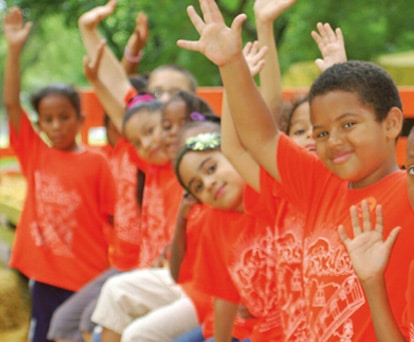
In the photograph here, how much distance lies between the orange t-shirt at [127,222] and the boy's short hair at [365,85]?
237 centimetres

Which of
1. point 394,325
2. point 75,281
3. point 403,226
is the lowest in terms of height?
point 75,281

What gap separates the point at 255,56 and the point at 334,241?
89cm

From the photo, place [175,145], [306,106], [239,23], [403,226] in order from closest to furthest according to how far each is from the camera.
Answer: [403,226], [239,23], [306,106], [175,145]

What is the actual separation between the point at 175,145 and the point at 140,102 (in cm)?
53

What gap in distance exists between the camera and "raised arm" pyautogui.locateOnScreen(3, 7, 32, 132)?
5059 millimetres

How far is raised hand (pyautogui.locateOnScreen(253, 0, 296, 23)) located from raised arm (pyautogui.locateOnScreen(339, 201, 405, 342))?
4.00ft

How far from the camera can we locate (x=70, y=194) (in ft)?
17.1

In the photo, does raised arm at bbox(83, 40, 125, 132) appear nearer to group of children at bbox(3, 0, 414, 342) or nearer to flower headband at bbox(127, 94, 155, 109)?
group of children at bbox(3, 0, 414, 342)

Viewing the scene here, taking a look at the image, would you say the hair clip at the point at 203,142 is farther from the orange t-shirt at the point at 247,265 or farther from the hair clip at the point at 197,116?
the hair clip at the point at 197,116

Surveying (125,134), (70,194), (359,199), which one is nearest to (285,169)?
(359,199)

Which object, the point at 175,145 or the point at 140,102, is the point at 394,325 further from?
the point at 140,102

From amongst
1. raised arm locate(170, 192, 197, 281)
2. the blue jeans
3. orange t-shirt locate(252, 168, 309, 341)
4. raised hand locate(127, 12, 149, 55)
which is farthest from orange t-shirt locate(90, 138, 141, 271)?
orange t-shirt locate(252, 168, 309, 341)

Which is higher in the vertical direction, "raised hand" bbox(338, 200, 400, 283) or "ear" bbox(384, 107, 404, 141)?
"ear" bbox(384, 107, 404, 141)

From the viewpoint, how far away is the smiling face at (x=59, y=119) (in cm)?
526
